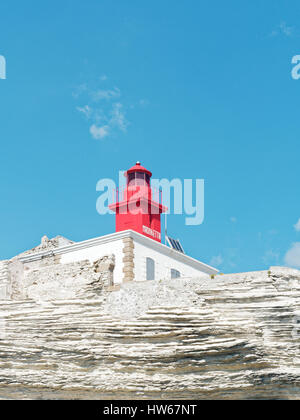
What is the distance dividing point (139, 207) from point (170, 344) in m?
13.3

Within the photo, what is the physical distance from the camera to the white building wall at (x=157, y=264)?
2271 cm

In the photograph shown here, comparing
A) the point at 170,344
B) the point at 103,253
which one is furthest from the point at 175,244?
the point at 170,344

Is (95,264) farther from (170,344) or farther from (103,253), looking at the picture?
(170,344)

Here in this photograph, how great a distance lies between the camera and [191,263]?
85.8 ft

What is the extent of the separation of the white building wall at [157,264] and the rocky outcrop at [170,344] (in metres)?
4.03

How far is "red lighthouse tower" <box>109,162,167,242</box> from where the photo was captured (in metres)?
28.8

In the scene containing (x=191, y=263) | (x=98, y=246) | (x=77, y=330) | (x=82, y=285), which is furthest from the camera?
(x=191, y=263)

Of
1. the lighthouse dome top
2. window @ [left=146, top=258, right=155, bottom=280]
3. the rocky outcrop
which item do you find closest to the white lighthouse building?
window @ [left=146, top=258, right=155, bottom=280]

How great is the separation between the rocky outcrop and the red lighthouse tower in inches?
403

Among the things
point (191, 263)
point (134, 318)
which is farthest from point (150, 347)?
point (191, 263)

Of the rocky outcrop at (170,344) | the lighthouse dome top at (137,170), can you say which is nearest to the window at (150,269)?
the rocky outcrop at (170,344)

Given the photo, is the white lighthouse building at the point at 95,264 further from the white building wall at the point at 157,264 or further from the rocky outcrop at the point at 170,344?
the rocky outcrop at the point at 170,344
